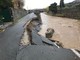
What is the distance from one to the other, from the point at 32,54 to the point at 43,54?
521 millimetres

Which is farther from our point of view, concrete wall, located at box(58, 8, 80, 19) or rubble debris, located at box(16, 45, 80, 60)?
concrete wall, located at box(58, 8, 80, 19)

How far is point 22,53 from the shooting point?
10.6 metres

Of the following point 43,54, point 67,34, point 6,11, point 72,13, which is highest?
point 6,11

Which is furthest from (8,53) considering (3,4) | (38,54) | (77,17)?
(77,17)

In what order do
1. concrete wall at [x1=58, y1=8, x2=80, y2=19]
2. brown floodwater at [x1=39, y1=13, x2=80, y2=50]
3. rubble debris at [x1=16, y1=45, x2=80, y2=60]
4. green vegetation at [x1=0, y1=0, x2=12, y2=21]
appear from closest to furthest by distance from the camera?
rubble debris at [x1=16, y1=45, x2=80, y2=60]
brown floodwater at [x1=39, y1=13, x2=80, y2=50]
green vegetation at [x1=0, y1=0, x2=12, y2=21]
concrete wall at [x1=58, y1=8, x2=80, y2=19]

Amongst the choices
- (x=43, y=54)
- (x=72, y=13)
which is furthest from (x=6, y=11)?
(x=72, y=13)

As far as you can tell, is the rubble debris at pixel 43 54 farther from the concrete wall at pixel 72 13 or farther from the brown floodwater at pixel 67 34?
the concrete wall at pixel 72 13

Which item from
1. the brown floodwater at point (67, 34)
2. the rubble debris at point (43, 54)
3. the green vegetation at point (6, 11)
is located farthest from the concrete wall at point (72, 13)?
the rubble debris at point (43, 54)

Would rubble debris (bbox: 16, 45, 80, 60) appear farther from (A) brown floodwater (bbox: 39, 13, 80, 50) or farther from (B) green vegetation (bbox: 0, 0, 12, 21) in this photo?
(B) green vegetation (bbox: 0, 0, 12, 21)

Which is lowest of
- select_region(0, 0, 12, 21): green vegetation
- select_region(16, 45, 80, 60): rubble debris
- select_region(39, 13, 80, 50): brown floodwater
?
select_region(39, 13, 80, 50): brown floodwater

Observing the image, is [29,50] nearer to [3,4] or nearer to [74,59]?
[74,59]

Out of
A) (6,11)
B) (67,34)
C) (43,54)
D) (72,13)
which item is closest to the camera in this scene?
(43,54)

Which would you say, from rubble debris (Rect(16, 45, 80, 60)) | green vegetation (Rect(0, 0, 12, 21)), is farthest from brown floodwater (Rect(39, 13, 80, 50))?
green vegetation (Rect(0, 0, 12, 21))

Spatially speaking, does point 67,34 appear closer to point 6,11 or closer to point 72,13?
point 6,11
